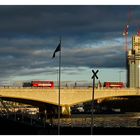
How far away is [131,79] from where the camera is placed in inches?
7702

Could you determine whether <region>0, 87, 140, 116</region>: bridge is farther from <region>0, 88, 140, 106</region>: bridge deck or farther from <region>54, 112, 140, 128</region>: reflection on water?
<region>54, 112, 140, 128</region>: reflection on water

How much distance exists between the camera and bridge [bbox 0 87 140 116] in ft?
320

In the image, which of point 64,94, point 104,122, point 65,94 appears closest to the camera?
point 104,122

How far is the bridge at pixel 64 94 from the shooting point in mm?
97438

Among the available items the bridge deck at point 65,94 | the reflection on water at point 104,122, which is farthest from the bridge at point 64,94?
the reflection on water at point 104,122

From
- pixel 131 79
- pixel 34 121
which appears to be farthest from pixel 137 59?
pixel 34 121

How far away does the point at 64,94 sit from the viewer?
103625mm

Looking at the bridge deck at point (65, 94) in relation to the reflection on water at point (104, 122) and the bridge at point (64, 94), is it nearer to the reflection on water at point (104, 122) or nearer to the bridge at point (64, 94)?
the bridge at point (64, 94)

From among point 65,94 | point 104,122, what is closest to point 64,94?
point 65,94

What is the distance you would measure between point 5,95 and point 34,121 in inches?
1632

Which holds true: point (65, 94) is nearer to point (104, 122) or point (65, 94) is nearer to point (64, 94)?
point (64, 94)

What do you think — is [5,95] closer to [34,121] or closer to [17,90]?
[17,90]

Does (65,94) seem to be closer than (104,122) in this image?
No

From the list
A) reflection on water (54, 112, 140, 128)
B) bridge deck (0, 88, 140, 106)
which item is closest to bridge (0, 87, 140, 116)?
bridge deck (0, 88, 140, 106)
